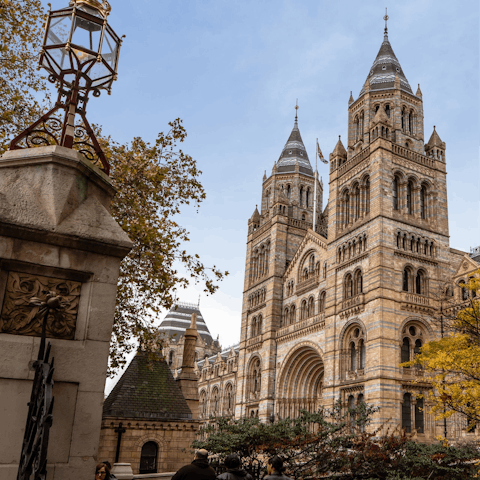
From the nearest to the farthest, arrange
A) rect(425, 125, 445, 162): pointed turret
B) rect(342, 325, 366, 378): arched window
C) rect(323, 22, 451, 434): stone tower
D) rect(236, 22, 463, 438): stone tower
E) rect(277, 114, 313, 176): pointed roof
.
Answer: rect(323, 22, 451, 434): stone tower, rect(236, 22, 463, 438): stone tower, rect(342, 325, 366, 378): arched window, rect(425, 125, 445, 162): pointed turret, rect(277, 114, 313, 176): pointed roof

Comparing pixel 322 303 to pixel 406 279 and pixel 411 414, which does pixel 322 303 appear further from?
pixel 411 414

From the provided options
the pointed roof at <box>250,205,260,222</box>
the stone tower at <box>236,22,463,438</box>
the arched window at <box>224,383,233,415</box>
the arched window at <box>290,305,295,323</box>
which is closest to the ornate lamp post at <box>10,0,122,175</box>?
the stone tower at <box>236,22,463,438</box>

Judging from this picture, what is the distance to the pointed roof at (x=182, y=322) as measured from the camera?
83.1 metres

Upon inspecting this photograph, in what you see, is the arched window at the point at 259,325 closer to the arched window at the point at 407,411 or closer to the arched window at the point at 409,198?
the arched window at the point at 407,411

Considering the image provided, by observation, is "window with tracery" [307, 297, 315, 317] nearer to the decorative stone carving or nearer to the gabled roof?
the gabled roof

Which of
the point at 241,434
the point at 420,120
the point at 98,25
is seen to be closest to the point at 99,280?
the point at 98,25

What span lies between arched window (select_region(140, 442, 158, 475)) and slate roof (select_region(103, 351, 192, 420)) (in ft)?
3.80

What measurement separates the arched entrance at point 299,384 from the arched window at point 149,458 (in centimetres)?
1892

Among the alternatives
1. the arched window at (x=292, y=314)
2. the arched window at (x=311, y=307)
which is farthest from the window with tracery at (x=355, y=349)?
the arched window at (x=292, y=314)

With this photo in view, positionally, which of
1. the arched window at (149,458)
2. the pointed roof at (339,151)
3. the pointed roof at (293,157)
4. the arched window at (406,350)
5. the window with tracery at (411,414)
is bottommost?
the arched window at (149,458)

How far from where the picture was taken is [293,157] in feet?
167

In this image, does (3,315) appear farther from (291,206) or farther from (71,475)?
(291,206)

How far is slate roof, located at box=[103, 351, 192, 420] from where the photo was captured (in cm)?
2020

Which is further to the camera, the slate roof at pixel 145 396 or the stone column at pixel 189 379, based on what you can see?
the stone column at pixel 189 379
